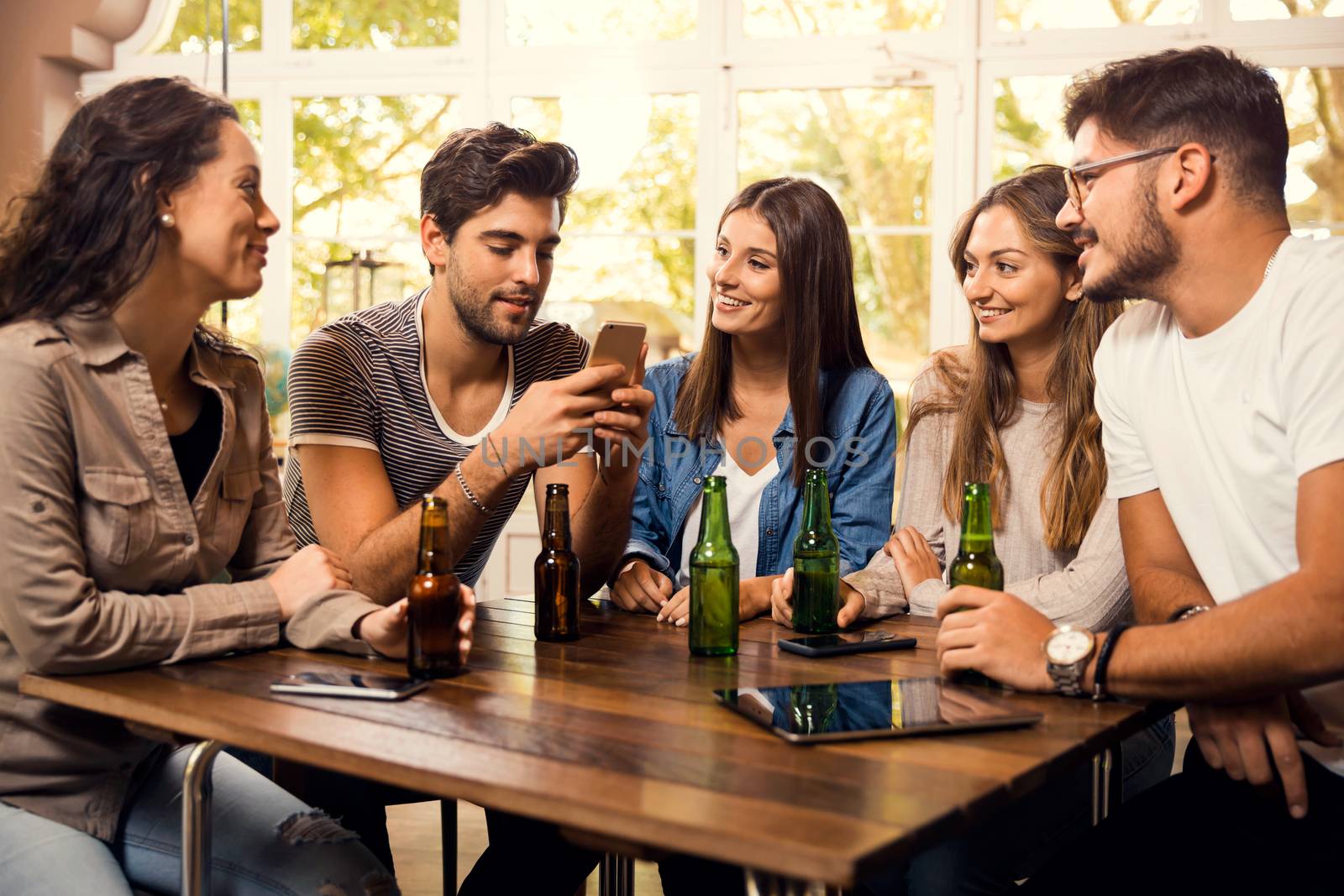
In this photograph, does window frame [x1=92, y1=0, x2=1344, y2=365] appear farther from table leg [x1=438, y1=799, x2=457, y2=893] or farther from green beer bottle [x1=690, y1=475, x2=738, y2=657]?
green beer bottle [x1=690, y1=475, x2=738, y2=657]

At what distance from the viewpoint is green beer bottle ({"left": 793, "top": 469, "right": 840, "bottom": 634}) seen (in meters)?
1.74

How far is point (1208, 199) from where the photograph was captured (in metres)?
1.65

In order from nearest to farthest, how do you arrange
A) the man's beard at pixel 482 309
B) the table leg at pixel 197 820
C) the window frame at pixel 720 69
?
the table leg at pixel 197 820, the man's beard at pixel 482 309, the window frame at pixel 720 69

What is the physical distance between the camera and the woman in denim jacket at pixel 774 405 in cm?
238

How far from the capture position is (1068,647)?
1414 mm

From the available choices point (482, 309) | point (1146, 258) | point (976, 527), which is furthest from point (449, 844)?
point (1146, 258)

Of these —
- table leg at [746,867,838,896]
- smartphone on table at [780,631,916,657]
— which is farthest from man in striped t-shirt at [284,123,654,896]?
table leg at [746,867,838,896]

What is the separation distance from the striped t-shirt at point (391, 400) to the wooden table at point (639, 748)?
65 centimetres

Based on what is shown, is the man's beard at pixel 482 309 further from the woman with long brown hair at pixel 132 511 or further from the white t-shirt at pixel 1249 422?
the white t-shirt at pixel 1249 422

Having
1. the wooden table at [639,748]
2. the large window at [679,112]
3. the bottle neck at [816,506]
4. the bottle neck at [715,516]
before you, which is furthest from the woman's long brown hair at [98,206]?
the large window at [679,112]

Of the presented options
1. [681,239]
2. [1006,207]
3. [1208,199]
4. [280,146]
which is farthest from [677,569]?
[280,146]

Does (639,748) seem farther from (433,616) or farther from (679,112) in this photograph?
(679,112)

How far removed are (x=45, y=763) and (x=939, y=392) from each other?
1.63 meters

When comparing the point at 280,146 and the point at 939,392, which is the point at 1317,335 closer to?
the point at 939,392
